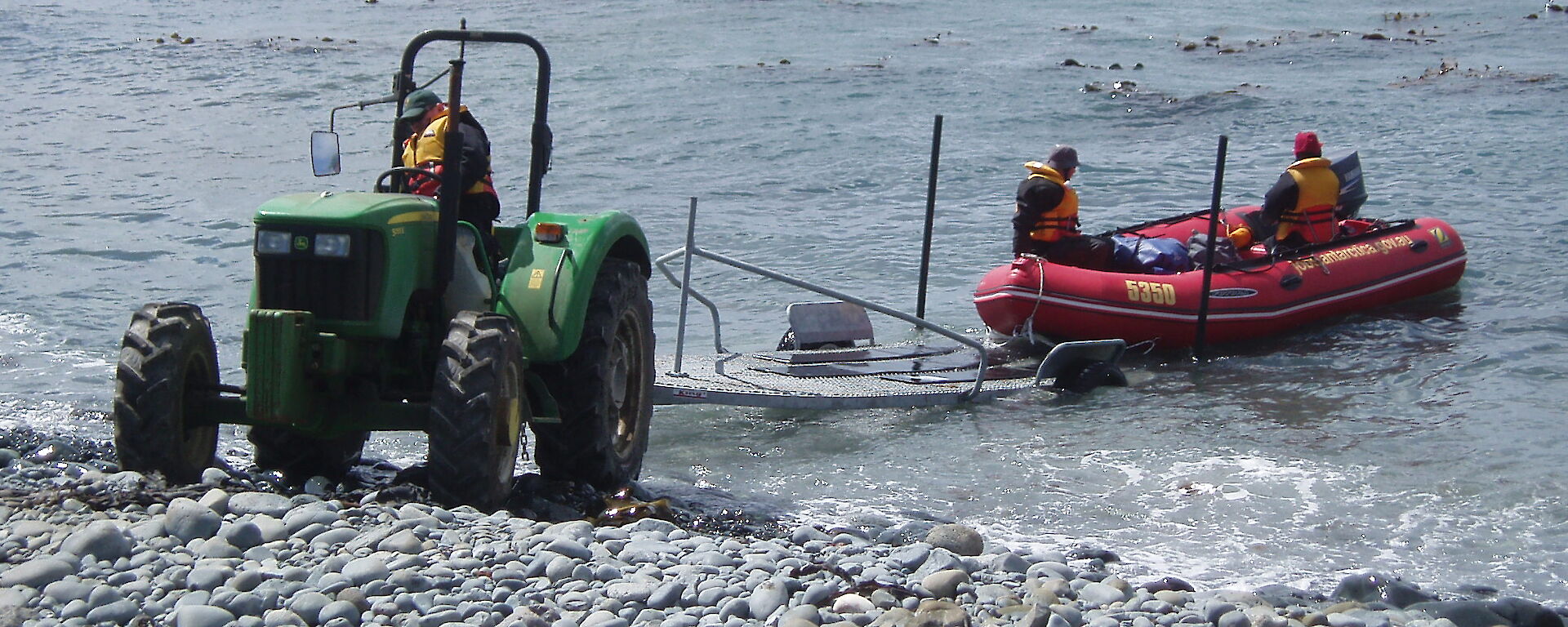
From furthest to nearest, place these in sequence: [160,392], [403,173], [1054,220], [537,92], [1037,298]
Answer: [1054,220]
[1037,298]
[537,92]
[403,173]
[160,392]

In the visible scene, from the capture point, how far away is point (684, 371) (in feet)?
27.9

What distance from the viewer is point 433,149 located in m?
5.96

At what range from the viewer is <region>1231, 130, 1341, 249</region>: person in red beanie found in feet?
38.2

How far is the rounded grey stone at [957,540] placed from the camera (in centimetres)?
584

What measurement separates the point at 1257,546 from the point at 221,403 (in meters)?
4.11

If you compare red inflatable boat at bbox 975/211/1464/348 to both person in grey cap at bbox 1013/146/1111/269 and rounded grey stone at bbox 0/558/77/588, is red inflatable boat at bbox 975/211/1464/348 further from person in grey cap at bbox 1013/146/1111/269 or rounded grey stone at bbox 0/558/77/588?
rounded grey stone at bbox 0/558/77/588

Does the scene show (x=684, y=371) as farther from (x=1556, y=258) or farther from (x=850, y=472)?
(x=1556, y=258)

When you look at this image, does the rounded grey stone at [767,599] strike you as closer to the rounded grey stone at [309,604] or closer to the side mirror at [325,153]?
the rounded grey stone at [309,604]

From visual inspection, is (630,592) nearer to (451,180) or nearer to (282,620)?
(282,620)

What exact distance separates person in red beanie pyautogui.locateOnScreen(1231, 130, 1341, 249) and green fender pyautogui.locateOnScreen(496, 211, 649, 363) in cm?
696

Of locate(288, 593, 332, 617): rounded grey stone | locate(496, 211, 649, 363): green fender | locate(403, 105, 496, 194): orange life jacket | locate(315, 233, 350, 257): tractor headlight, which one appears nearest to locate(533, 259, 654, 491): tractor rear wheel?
locate(496, 211, 649, 363): green fender

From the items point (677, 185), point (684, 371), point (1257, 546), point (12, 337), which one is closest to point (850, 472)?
point (684, 371)

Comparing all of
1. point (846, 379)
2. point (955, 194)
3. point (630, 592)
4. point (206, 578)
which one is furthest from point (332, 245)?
point (955, 194)

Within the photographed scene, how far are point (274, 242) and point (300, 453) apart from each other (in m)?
1.23
